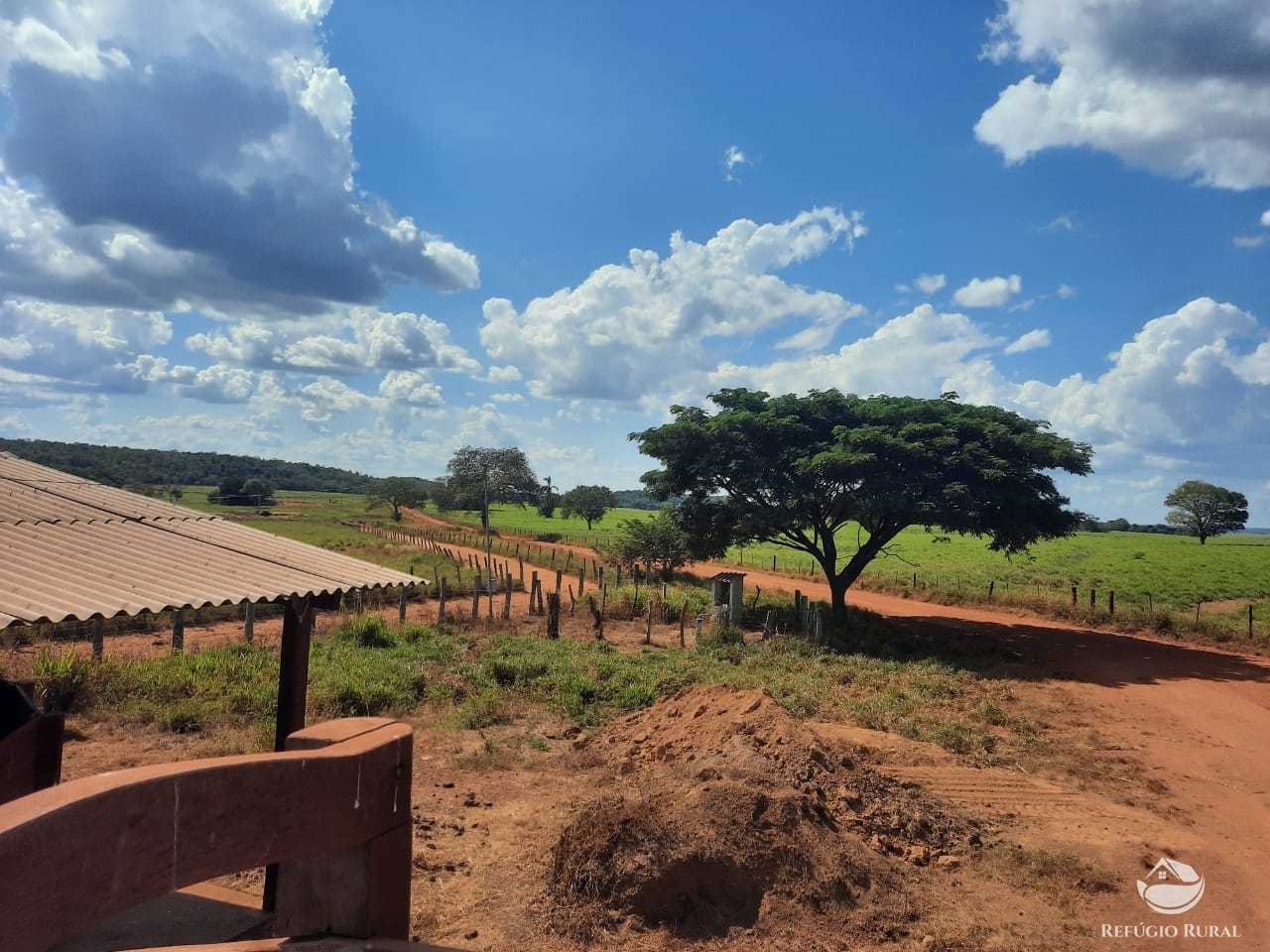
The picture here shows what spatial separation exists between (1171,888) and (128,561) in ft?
29.9

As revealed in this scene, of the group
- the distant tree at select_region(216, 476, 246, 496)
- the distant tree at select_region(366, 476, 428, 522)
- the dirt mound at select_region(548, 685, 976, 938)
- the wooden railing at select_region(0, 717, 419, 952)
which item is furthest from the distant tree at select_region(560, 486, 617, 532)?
the wooden railing at select_region(0, 717, 419, 952)

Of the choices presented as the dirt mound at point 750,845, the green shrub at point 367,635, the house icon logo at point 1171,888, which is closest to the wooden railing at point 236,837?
A: the dirt mound at point 750,845

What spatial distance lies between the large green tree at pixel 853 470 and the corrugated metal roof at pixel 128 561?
45.3ft

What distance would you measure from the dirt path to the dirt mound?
1374 millimetres

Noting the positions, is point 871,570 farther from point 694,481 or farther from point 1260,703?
point 1260,703

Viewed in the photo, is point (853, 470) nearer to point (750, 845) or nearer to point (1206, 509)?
point (750, 845)

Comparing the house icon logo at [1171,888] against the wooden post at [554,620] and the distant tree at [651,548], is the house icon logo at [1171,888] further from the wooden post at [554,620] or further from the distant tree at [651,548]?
the distant tree at [651,548]

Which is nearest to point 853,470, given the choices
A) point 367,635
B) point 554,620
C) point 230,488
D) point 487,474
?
point 554,620

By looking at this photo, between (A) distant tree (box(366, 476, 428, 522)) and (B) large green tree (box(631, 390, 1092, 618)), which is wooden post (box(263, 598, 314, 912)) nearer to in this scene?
(B) large green tree (box(631, 390, 1092, 618))

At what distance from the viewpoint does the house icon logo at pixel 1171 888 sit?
21.3 ft

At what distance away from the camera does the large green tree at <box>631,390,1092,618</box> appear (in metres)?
18.0

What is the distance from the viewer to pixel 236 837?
1.95 metres

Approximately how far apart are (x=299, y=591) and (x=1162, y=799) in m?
9.88

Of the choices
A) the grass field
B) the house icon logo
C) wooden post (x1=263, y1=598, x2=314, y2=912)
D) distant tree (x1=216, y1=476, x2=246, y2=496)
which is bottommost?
the house icon logo
